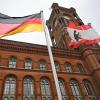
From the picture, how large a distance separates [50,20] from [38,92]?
1083 inches

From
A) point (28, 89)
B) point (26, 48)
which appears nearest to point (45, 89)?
point (28, 89)

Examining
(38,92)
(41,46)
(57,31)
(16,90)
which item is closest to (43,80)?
(38,92)

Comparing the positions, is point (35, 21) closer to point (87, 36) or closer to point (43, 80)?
point (87, 36)

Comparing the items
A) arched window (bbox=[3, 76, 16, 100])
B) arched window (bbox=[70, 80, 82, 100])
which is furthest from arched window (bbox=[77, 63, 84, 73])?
arched window (bbox=[3, 76, 16, 100])

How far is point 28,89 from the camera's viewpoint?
20.3 meters

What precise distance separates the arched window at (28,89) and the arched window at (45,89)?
4.43ft

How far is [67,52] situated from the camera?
27594mm

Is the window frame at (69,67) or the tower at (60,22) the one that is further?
the tower at (60,22)

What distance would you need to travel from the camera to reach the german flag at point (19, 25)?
13.4m

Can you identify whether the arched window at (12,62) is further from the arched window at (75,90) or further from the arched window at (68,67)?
the arched window at (75,90)

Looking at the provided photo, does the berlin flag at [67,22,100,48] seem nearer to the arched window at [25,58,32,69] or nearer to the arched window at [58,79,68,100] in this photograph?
the arched window at [58,79,68,100]

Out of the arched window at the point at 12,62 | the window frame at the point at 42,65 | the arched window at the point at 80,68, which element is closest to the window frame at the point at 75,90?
the arched window at the point at 80,68

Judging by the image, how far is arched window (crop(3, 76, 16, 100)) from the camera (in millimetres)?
18750

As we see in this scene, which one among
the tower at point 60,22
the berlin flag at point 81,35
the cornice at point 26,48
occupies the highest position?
the tower at point 60,22
